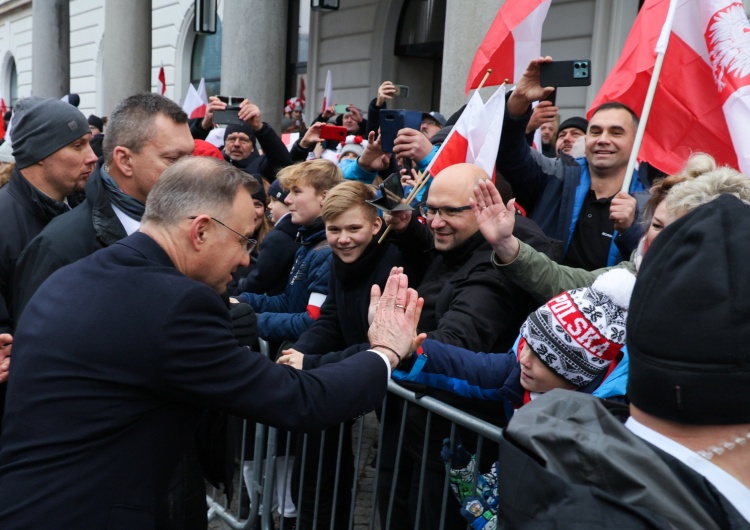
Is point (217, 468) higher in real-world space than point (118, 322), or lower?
lower

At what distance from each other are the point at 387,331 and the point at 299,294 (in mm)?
1849

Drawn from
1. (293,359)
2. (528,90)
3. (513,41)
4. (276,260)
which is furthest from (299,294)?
(513,41)

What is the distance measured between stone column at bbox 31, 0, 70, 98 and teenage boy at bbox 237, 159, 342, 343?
48.3 ft

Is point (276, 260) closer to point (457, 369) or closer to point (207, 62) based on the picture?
point (457, 369)

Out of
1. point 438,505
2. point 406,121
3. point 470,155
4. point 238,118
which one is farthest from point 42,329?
point 238,118

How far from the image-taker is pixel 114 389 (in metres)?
1.99

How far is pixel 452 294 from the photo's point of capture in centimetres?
301

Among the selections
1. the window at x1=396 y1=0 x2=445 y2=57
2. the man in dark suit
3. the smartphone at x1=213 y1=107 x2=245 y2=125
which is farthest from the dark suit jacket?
the window at x1=396 y1=0 x2=445 y2=57

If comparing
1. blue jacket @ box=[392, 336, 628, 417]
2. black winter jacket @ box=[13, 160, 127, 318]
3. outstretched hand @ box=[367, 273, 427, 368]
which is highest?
black winter jacket @ box=[13, 160, 127, 318]

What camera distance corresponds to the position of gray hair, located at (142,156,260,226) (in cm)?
220

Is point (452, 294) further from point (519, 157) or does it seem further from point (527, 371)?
point (519, 157)

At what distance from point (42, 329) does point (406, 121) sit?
2.65 m

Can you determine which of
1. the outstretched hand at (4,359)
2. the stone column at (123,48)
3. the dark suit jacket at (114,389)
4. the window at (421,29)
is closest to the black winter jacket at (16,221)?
the outstretched hand at (4,359)

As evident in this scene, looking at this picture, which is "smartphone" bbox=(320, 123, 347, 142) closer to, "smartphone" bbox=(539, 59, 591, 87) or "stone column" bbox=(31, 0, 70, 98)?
"smartphone" bbox=(539, 59, 591, 87)
